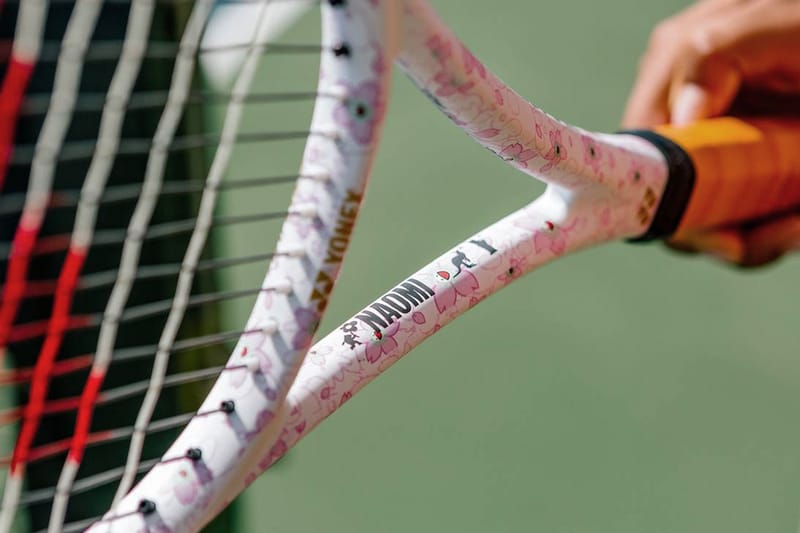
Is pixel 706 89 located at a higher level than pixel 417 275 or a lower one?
higher

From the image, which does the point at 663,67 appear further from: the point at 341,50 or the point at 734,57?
the point at 341,50

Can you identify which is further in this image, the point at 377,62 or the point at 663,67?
the point at 663,67

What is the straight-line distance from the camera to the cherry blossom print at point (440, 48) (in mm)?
504

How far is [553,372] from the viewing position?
3.91ft

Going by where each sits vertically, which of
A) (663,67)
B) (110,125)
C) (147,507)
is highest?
(663,67)

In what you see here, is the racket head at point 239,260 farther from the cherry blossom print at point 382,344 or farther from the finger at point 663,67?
the finger at point 663,67

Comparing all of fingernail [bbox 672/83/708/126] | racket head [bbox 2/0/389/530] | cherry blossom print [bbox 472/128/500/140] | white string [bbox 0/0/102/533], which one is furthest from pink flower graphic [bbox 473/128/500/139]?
fingernail [bbox 672/83/708/126]

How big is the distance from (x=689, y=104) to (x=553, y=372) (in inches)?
15.4

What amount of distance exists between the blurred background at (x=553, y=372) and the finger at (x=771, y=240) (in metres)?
0.06

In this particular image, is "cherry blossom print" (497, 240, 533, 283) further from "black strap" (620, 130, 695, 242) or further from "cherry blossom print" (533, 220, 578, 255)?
"black strap" (620, 130, 695, 242)

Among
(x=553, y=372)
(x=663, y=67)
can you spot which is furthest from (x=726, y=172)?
(x=553, y=372)

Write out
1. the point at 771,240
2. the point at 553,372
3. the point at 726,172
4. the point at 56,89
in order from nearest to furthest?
1. the point at 56,89
2. the point at 726,172
3. the point at 771,240
4. the point at 553,372

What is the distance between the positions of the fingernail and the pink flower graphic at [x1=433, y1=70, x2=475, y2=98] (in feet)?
1.31

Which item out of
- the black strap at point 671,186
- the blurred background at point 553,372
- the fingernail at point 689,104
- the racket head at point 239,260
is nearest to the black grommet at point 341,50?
the racket head at point 239,260
